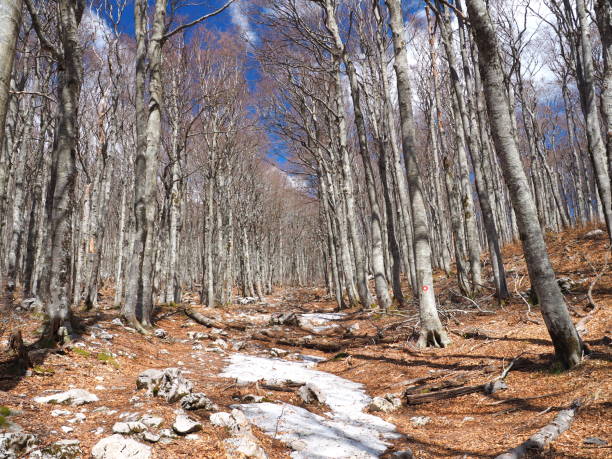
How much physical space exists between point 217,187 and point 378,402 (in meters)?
14.3

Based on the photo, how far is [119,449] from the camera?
2.25 meters

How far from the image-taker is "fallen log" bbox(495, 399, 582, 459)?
230 cm

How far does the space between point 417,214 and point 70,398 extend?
18.8 feet

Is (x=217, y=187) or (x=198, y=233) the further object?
(x=198, y=233)

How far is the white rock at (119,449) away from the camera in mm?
2199

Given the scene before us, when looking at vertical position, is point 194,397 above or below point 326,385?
above

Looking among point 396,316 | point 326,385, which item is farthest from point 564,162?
point 326,385

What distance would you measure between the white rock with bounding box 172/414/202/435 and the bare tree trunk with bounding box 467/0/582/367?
3.63 m

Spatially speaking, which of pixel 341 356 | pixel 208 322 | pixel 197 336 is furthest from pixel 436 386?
pixel 208 322

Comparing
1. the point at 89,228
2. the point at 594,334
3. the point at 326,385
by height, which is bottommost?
the point at 326,385

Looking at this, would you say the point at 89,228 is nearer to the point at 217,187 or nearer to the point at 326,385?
the point at 217,187

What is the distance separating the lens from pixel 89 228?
11820 millimetres

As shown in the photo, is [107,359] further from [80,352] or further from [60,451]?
[60,451]

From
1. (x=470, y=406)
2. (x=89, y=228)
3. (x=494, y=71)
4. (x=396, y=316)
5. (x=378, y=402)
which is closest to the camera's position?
(x=470, y=406)
